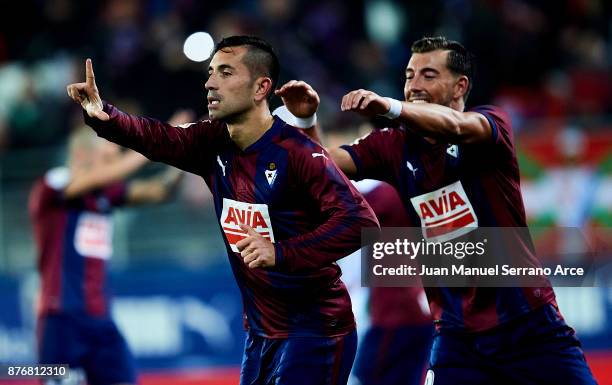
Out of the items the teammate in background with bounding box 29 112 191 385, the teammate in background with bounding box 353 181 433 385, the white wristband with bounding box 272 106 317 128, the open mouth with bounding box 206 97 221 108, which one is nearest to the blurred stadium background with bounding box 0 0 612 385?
the teammate in background with bounding box 29 112 191 385

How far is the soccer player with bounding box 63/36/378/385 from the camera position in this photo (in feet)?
16.9

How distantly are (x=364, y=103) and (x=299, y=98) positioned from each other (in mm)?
1101

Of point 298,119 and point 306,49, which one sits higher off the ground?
point 306,49

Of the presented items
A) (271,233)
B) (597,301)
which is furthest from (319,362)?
(597,301)

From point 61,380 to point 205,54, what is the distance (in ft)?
10.5

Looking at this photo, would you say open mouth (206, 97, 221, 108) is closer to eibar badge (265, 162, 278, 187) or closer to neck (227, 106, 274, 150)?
neck (227, 106, 274, 150)

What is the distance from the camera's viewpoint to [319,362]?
5.29 meters

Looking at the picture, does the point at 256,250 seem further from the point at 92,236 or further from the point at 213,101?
the point at 92,236

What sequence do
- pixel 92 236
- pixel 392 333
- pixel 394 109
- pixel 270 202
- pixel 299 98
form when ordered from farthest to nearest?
pixel 92 236 → pixel 392 333 → pixel 299 98 → pixel 270 202 → pixel 394 109

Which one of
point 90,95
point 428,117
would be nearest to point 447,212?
point 428,117

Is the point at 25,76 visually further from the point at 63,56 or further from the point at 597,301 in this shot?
the point at 597,301

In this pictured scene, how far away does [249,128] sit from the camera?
5.46 meters

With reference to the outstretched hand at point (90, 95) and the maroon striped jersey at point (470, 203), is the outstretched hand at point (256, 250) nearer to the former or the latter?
the outstretched hand at point (90, 95)

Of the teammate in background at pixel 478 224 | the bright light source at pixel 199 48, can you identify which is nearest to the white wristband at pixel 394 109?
the teammate in background at pixel 478 224
